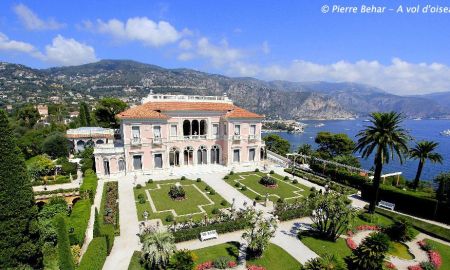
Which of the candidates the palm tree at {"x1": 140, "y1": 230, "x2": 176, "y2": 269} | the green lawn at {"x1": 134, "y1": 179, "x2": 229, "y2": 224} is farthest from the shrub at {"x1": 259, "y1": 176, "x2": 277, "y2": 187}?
the palm tree at {"x1": 140, "y1": 230, "x2": 176, "y2": 269}

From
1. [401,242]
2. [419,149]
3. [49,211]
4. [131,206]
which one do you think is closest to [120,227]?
[131,206]

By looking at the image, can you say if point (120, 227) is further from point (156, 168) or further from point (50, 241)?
point (156, 168)

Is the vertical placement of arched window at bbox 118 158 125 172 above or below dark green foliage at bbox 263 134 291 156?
above

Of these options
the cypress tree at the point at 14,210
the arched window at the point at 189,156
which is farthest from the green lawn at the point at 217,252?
the arched window at the point at 189,156

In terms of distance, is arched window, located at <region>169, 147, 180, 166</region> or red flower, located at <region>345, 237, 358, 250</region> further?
arched window, located at <region>169, 147, 180, 166</region>

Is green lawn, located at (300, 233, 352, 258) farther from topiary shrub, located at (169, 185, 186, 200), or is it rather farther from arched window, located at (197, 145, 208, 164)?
arched window, located at (197, 145, 208, 164)
